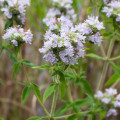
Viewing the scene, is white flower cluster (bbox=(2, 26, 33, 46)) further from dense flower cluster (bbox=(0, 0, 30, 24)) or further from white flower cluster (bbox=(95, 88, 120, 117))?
white flower cluster (bbox=(95, 88, 120, 117))

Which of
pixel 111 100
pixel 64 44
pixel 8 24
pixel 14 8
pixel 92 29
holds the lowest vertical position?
pixel 111 100

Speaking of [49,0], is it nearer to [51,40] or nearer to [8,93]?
[8,93]

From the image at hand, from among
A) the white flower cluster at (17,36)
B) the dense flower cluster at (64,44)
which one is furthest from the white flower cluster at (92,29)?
the white flower cluster at (17,36)

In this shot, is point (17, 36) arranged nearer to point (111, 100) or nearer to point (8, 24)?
point (8, 24)

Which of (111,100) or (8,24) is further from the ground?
(8,24)

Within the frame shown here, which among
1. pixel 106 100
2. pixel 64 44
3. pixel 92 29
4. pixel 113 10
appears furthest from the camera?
pixel 106 100

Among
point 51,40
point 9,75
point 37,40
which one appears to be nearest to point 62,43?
point 51,40

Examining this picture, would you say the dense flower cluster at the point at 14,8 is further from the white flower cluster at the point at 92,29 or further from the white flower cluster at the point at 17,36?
the white flower cluster at the point at 92,29

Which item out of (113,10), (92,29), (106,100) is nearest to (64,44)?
(92,29)
